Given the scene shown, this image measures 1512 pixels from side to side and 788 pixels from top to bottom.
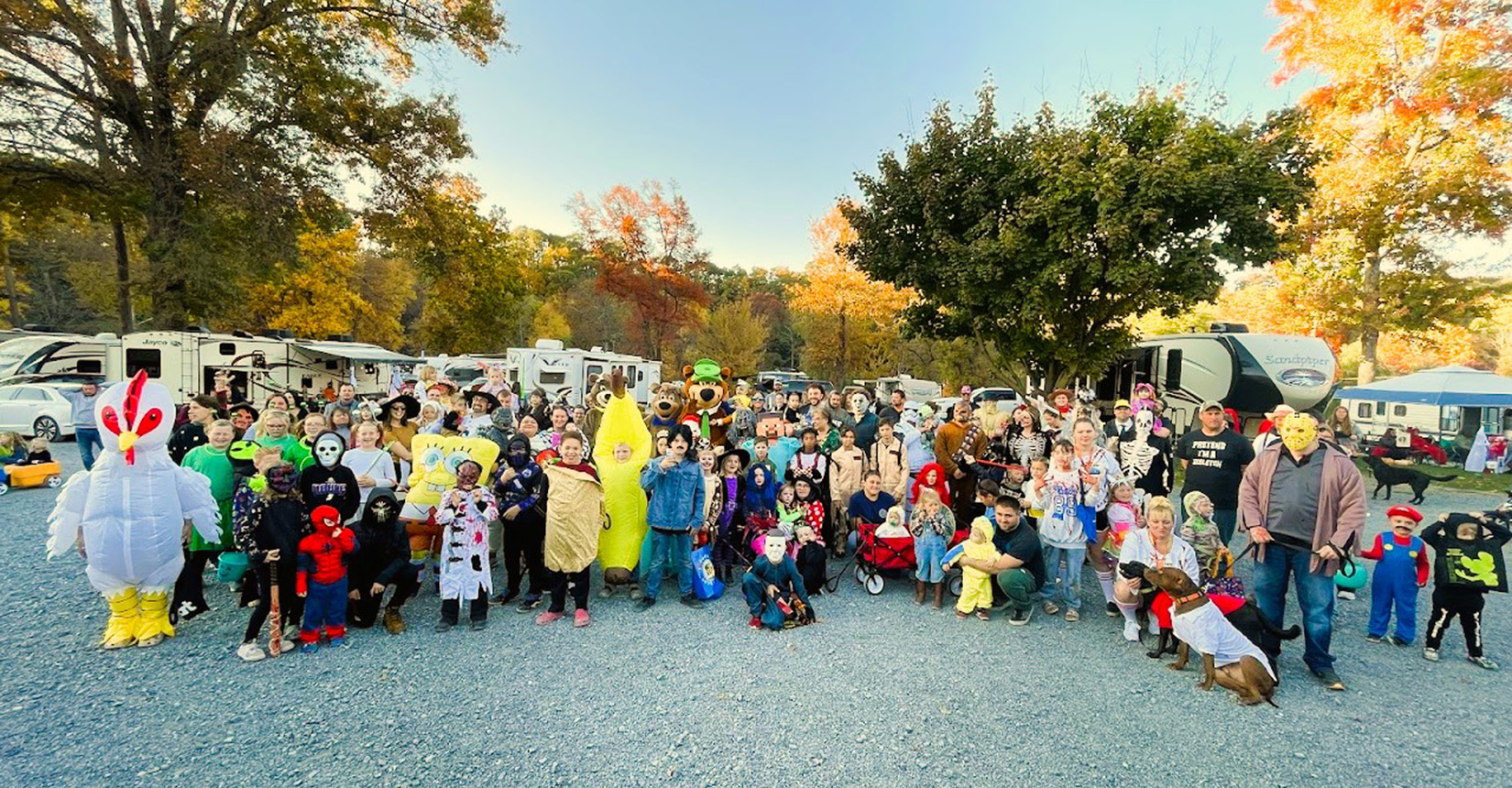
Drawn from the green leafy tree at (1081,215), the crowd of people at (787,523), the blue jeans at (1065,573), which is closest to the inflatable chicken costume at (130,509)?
the crowd of people at (787,523)

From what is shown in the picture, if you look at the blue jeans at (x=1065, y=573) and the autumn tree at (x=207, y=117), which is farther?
the autumn tree at (x=207, y=117)

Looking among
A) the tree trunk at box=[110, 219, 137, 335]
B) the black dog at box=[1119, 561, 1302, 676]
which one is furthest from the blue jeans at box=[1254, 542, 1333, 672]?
the tree trunk at box=[110, 219, 137, 335]

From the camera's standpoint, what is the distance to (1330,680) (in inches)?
155

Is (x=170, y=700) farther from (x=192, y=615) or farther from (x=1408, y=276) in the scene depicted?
(x=1408, y=276)

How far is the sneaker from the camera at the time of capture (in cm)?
391

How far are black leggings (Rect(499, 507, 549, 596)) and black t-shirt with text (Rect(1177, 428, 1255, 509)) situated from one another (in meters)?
5.66

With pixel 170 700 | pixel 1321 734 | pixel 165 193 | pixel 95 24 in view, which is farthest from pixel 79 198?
pixel 1321 734

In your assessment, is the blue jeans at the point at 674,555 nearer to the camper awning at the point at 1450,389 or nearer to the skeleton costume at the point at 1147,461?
the skeleton costume at the point at 1147,461

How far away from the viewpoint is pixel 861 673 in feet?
13.3

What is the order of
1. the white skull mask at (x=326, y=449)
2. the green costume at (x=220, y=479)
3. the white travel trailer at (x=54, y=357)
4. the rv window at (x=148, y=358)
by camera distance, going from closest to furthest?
the white skull mask at (x=326, y=449), the green costume at (x=220, y=479), the rv window at (x=148, y=358), the white travel trailer at (x=54, y=357)

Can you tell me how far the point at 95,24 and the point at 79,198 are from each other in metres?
4.88

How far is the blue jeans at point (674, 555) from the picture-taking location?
17.4ft

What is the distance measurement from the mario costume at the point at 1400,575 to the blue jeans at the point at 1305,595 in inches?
36.8

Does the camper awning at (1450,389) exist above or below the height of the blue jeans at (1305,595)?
above
